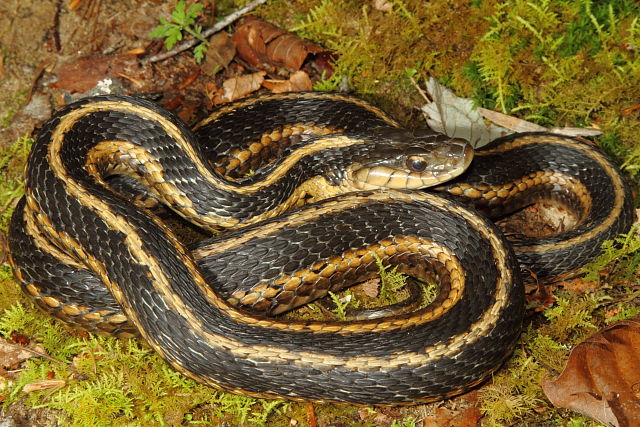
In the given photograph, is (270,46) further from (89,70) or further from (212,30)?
(89,70)

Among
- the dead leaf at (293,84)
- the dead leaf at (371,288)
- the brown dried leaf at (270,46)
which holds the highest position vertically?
the brown dried leaf at (270,46)

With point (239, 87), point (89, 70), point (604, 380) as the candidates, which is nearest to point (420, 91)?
point (239, 87)

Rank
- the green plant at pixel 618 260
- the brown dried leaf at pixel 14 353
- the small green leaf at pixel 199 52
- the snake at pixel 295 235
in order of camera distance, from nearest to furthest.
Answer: the snake at pixel 295 235
the brown dried leaf at pixel 14 353
the green plant at pixel 618 260
the small green leaf at pixel 199 52

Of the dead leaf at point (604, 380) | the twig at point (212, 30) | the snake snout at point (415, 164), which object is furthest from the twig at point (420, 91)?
the dead leaf at point (604, 380)

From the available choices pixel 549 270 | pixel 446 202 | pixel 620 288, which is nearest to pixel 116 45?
pixel 446 202

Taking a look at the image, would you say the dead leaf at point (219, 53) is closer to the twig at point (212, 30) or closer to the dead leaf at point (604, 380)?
the twig at point (212, 30)

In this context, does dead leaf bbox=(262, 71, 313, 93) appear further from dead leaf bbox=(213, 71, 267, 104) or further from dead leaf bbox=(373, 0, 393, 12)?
dead leaf bbox=(373, 0, 393, 12)

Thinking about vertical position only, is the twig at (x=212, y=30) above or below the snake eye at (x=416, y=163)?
above
